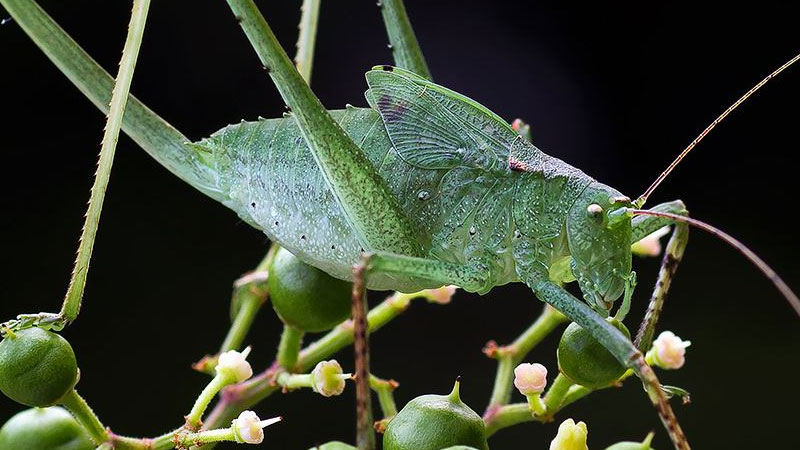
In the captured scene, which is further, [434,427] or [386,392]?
[386,392]

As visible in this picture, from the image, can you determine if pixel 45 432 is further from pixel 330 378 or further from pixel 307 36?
pixel 307 36

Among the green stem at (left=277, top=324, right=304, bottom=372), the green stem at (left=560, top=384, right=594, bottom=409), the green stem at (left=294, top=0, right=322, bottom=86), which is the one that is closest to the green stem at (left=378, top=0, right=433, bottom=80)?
the green stem at (left=294, top=0, right=322, bottom=86)

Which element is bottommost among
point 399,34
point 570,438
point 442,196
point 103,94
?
point 570,438

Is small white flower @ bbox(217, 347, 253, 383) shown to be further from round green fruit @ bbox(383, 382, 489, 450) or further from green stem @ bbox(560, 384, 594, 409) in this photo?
green stem @ bbox(560, 384, 594, 409)

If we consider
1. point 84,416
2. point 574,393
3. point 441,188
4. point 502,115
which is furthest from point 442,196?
point 502,115

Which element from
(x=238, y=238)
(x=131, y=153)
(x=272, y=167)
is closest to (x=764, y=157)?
(x=238, y=238)

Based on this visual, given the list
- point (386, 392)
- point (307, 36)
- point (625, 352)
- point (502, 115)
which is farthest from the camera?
point (502, 115)
